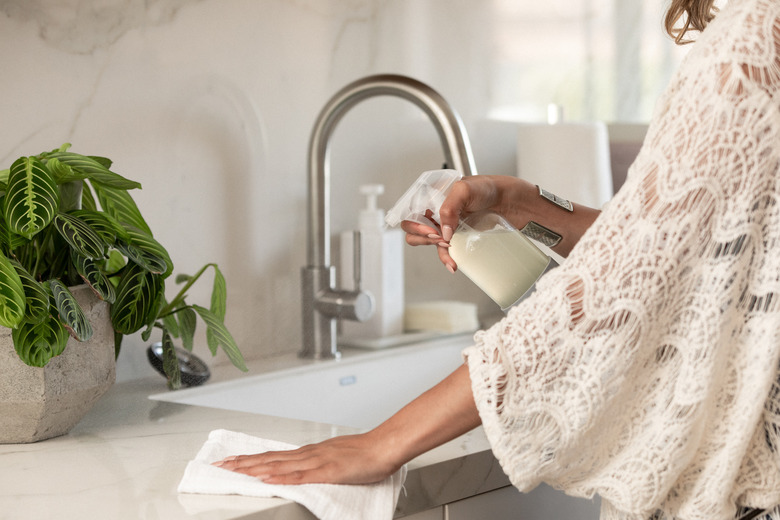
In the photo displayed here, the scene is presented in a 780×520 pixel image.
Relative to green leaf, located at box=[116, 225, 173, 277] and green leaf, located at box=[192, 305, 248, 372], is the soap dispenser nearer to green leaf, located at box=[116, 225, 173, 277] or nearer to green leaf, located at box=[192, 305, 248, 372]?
green leaf, located at box=[192, 305, 248, 372]

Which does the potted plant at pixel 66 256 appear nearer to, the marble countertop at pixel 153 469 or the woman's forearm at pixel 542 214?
the marble countertop at pixel 153 469

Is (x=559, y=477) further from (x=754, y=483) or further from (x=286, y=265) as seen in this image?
(x=286, y=265)

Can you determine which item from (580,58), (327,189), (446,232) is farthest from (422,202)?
(580,58)

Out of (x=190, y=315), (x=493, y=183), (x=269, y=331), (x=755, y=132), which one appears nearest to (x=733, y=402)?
(x=755, y=132)

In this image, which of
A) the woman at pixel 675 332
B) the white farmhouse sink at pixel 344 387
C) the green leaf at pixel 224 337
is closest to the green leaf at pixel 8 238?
the green leaf at pixel 224 337

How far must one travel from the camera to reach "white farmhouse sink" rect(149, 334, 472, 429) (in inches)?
43.1

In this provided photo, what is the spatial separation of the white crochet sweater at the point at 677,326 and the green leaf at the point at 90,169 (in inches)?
16.3

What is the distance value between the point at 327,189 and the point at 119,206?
1.42ft

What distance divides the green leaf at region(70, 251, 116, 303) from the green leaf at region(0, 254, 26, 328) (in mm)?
81

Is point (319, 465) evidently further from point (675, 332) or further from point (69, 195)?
point (69, 195)

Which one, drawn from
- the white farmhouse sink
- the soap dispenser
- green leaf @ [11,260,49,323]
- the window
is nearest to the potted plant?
green leaf @ [11,260,49,323]

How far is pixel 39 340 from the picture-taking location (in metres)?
0.71

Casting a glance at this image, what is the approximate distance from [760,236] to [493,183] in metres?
0.30

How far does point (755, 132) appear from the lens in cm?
55
